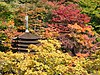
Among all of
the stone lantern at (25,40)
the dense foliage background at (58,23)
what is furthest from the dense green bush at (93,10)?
the stone lantern at (25,40)

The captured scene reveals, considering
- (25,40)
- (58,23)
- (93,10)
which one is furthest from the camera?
(93,10)

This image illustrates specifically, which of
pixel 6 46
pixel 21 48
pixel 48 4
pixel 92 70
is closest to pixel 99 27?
pixel 48 4

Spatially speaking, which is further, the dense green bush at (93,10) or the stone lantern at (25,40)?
the dense green bush at (93,10)

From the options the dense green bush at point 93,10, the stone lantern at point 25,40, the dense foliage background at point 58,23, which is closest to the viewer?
the stone lantern at point 25,40

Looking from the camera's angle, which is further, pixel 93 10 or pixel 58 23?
pixel 93 10

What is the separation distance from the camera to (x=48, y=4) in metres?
21.2

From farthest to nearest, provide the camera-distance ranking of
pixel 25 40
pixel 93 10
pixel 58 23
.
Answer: pixel 93 10, pixel 58 23, pixel 25 40

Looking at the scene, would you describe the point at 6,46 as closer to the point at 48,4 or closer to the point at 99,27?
the point at 48,4

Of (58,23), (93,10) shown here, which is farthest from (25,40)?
(93,10)

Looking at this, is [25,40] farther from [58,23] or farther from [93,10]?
[93,10]

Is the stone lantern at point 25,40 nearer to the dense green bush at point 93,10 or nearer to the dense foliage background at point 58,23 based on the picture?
A: the dense foliage background at point 58,23

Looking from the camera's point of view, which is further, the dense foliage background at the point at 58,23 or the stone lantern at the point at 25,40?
the dense foliage background at the point at 58,23

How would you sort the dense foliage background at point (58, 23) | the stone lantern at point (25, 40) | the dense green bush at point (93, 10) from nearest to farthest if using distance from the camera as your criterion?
the stone lantern at point (25, 40) → the dense foliage background at point (58, 23) → the dense green bush at point (93, 10)

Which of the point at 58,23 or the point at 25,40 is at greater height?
the point at 25,40
